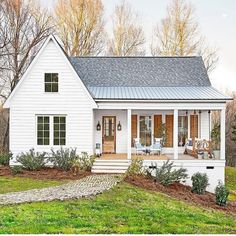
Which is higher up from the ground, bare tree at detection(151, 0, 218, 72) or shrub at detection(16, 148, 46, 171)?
bare tree at detection(151, 0, 218, 72)

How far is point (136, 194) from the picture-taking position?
13453 millimetres

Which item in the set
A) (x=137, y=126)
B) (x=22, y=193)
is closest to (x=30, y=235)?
(x=22, y=193)

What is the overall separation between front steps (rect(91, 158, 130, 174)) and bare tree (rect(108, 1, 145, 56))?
19.5 meters

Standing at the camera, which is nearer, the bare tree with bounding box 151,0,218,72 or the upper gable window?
the upper gable window

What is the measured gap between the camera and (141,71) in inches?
961

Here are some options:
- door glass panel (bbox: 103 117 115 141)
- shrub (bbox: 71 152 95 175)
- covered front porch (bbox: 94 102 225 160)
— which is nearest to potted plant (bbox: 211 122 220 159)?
covered front porch (bbox: 94 102 225 160)

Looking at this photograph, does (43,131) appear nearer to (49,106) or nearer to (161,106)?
(49,106)

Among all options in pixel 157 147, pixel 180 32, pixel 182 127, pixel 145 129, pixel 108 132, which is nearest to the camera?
pixel 157 147

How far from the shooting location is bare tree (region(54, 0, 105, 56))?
3338cm

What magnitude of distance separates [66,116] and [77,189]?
669cm

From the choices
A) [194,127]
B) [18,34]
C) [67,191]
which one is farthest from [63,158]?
[18,34]

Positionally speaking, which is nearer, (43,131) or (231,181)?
(43,131)

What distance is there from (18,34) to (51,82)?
13082mm

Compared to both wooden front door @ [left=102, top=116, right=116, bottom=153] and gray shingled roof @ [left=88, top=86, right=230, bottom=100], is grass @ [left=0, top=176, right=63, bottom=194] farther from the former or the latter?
wooden front door @ [left=102, top=116, right=116, bottom=153]
